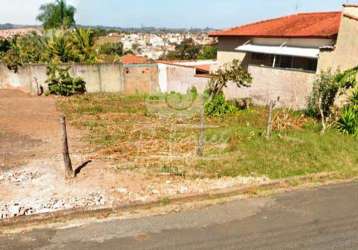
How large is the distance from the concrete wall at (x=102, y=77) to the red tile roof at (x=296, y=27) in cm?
455

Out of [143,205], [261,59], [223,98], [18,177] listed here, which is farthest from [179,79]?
[143,205]

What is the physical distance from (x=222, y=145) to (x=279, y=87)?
7289 mm

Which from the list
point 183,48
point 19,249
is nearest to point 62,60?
point 19,249

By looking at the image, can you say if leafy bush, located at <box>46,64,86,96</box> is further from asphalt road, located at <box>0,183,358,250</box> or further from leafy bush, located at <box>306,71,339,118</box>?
asphalt road, located at <box>0,183,358,250</box>

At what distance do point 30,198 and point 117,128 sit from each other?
5.40 meters

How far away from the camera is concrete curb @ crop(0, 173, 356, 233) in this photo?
5.43 metres

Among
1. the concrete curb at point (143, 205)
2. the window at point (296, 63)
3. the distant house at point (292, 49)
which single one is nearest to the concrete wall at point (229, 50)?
the distant house at point (292, 49)

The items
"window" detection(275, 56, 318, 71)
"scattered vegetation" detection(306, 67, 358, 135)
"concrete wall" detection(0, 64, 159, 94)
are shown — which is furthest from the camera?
"concrete wall" detection(0, 64, 159, 94)

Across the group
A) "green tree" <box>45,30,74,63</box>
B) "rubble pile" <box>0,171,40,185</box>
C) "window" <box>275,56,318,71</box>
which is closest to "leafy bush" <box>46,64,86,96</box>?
"green tree" <box>45,30,74,63</box>

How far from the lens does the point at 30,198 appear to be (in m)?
6.07

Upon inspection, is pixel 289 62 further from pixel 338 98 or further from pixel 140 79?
pixel 140 79

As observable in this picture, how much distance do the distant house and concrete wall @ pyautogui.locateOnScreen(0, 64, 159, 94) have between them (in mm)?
4563

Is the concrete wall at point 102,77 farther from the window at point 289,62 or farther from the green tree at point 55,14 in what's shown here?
the green tree at point 55,14

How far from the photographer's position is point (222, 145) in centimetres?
928
